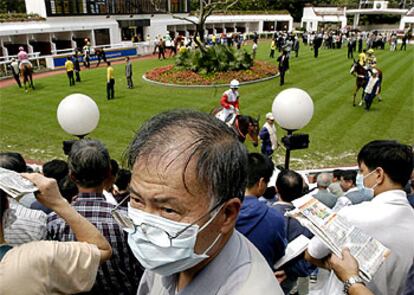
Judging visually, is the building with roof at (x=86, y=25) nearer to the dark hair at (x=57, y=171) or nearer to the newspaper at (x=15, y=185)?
the dark hair at (x=57, y=171)

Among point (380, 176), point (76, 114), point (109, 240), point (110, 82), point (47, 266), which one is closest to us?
point (47, 266)

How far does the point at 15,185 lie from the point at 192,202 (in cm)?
129

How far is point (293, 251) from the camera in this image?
320 cm

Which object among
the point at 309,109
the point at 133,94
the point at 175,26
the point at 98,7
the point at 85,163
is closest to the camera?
the point at 85,163

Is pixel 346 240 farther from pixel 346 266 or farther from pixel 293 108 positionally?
pixel 293 108

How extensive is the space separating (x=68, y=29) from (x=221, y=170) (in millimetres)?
32943

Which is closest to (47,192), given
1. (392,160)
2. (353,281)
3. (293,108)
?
(353,281)

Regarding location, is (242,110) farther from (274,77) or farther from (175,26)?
(175,26)

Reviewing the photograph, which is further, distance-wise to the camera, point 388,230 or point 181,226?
point 388,230

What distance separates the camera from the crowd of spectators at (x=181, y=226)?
1.61 m

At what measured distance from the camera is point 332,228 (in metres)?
2.25

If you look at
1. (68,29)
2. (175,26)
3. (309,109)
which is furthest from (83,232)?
(175,26)

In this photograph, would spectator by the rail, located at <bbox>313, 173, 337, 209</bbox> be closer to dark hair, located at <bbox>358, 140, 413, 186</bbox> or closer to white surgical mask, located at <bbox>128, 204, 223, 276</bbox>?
dark hair, located at <bbox>358, 140, 413, 186</bbox>

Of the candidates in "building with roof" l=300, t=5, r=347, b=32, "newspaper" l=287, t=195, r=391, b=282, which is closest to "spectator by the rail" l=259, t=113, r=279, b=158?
"newspaper" l=287, t=195, r=391, b=282
